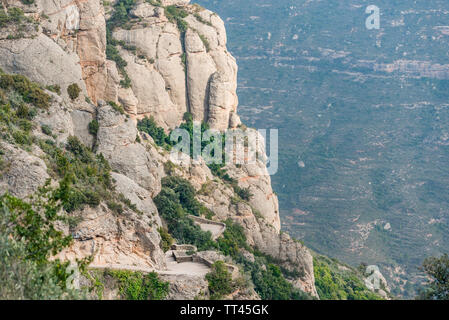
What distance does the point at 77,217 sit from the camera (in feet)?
111

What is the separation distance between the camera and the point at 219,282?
3528 centimetres

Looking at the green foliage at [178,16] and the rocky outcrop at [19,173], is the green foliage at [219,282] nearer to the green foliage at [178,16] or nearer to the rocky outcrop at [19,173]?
the rocky outcrop at [19,173]

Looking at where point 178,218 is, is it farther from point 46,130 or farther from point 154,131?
point 154,131

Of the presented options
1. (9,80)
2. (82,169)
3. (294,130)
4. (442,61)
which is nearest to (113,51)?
(9,80)

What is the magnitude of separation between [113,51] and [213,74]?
11.0 metres

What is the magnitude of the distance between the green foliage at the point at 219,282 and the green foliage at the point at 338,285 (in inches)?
884

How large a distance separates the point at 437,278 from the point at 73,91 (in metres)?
26.8

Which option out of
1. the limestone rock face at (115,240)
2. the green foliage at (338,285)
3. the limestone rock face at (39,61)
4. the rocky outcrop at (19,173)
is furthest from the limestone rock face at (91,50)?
the green foliage at (338,285)

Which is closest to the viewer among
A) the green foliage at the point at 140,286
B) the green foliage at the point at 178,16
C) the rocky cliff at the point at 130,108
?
the green foliage at the point at 140,286

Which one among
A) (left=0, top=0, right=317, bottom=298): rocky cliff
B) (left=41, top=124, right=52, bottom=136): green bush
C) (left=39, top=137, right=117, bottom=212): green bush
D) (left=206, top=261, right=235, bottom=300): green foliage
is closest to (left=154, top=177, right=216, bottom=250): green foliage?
(left=0, top=0, right=317, bottom=298): rocky cliff

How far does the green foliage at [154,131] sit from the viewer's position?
2386 inches

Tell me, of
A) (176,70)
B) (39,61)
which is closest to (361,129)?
(176,70)

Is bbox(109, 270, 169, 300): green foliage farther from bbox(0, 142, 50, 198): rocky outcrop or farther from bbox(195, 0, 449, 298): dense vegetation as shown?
bbox(195, 0, 449, 298): dense vegetation
